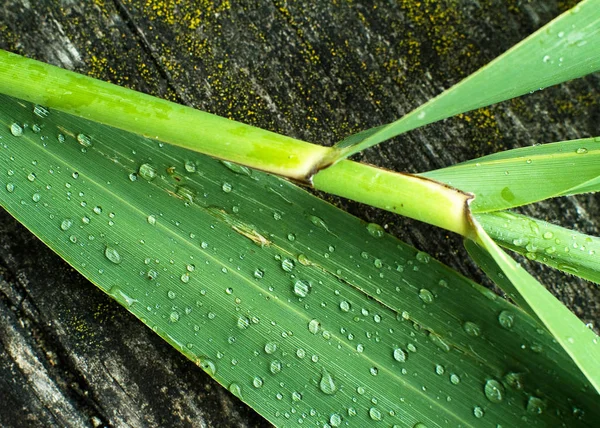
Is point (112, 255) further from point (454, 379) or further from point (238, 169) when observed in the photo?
point (454, 379)

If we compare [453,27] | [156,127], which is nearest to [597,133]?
[453,27]

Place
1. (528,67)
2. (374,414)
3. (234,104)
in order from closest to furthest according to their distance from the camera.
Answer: (528,67) < (374,414) < (234,104)

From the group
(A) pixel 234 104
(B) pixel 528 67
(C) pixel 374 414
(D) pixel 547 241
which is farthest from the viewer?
(A) pixel 234 104

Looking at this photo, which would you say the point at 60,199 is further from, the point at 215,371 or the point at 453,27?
the point at 453,27

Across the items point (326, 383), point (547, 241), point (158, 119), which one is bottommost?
point (326, 383)

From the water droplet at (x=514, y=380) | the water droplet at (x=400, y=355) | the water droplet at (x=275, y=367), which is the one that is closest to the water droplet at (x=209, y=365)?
the water droplet at (x=275, y=367)

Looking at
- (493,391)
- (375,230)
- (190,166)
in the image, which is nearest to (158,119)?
(190,166)
